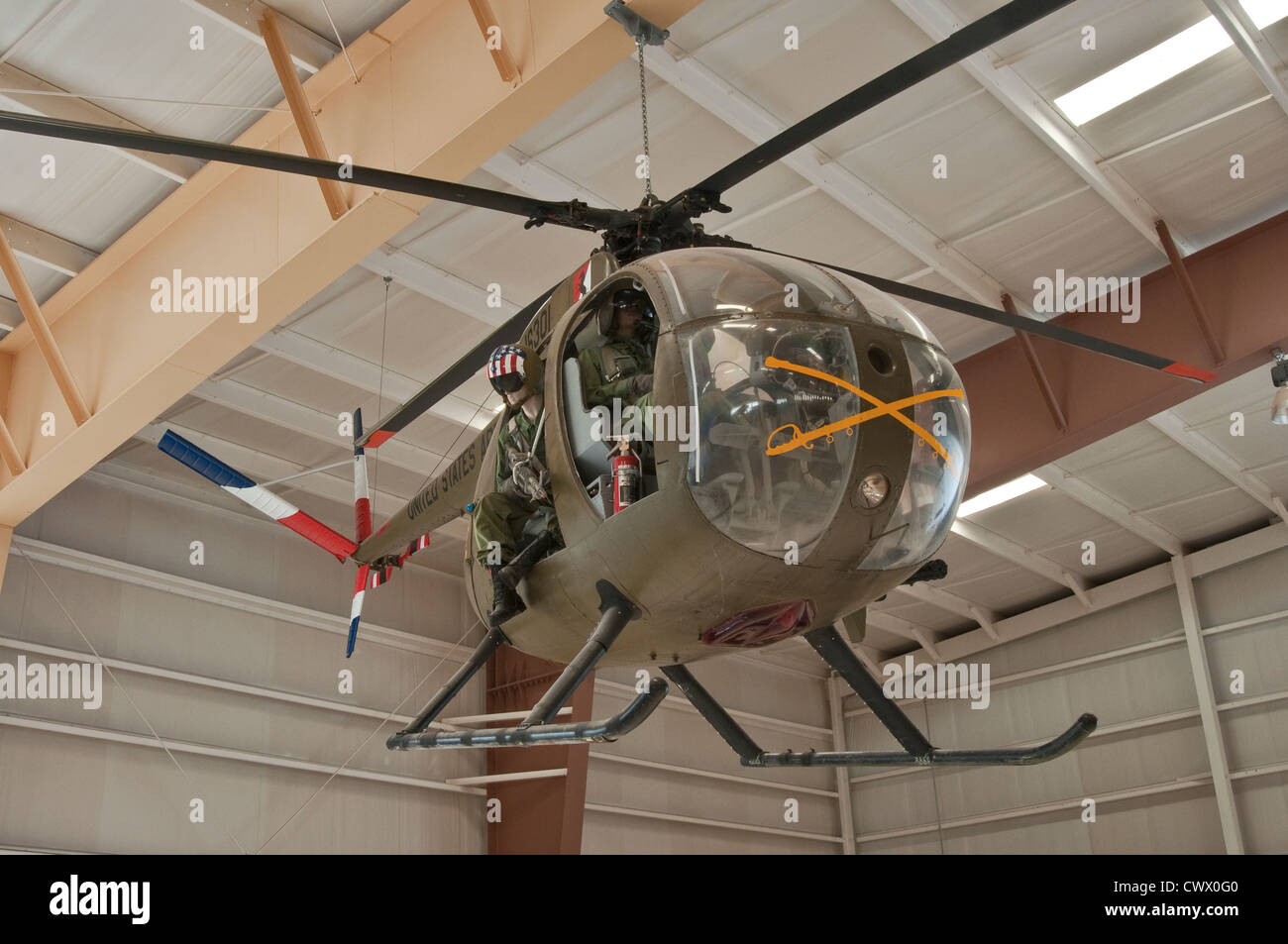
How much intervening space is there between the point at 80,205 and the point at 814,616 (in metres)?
7.59

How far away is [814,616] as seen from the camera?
4262 millimetres

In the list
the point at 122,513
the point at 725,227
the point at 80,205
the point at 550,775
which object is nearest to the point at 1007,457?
the point at 725,227

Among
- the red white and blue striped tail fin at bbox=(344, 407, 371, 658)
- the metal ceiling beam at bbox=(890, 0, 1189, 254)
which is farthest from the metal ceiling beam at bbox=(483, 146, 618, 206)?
the metal ceiling beam at bbox=(890, 0, 1189, 254)

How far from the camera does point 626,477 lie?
4098 mm

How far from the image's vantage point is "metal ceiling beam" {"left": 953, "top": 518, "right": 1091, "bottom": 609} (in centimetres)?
1616

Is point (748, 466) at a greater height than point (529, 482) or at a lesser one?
lesser

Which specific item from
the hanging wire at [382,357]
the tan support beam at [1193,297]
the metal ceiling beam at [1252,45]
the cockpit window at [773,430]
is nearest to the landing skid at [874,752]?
the cockpit window at [773,430]

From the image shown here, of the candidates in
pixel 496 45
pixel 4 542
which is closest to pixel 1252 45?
pixel 496 45

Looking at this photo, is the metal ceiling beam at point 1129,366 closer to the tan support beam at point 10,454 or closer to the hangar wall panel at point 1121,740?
the hangar wall panel at point 1121,740

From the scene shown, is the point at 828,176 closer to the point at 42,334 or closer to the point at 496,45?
the point at 496,45

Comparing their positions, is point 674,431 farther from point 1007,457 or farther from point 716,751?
point 716,751

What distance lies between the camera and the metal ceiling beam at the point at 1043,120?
8547 mm

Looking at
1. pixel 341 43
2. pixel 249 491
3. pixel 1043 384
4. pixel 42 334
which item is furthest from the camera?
pixel 1043 384

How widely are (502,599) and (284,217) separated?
4509 millimetres
